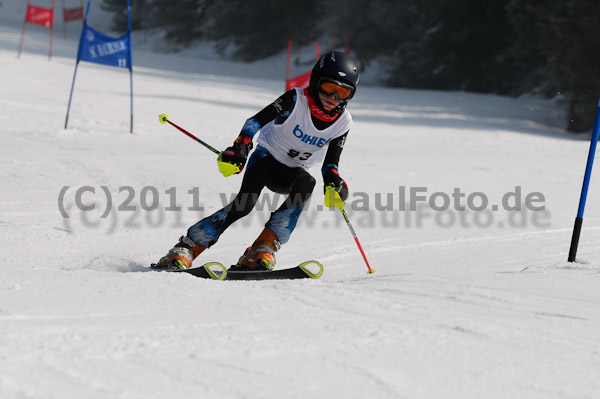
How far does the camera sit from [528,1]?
18469 mm

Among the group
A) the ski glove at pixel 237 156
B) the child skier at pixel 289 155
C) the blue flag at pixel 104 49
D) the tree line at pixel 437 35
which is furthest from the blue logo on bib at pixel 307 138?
the tree line at pixel 437 35

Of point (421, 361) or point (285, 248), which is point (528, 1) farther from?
point (421, 361)

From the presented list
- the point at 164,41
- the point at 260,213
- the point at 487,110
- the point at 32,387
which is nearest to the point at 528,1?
the point at 487,110

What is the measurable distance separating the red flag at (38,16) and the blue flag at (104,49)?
A: 32.7 feet

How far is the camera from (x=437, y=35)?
24250mm

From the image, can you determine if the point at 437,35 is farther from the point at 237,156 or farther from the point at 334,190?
the point at 237,156

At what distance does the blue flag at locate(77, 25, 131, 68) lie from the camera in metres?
10.7

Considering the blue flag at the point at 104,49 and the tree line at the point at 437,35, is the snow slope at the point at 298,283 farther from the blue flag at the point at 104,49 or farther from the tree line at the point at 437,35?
the tree line at the point at 437,35

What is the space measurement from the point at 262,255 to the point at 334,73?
127 centimetres

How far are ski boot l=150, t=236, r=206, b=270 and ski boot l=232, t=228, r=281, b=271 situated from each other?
0.30 meters

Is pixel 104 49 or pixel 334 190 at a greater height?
pixel 104 49

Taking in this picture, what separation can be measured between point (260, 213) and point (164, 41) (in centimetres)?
3530

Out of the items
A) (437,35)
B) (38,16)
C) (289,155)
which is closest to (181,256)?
(289,155)

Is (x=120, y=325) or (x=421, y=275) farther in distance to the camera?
(x=421, y=275)
